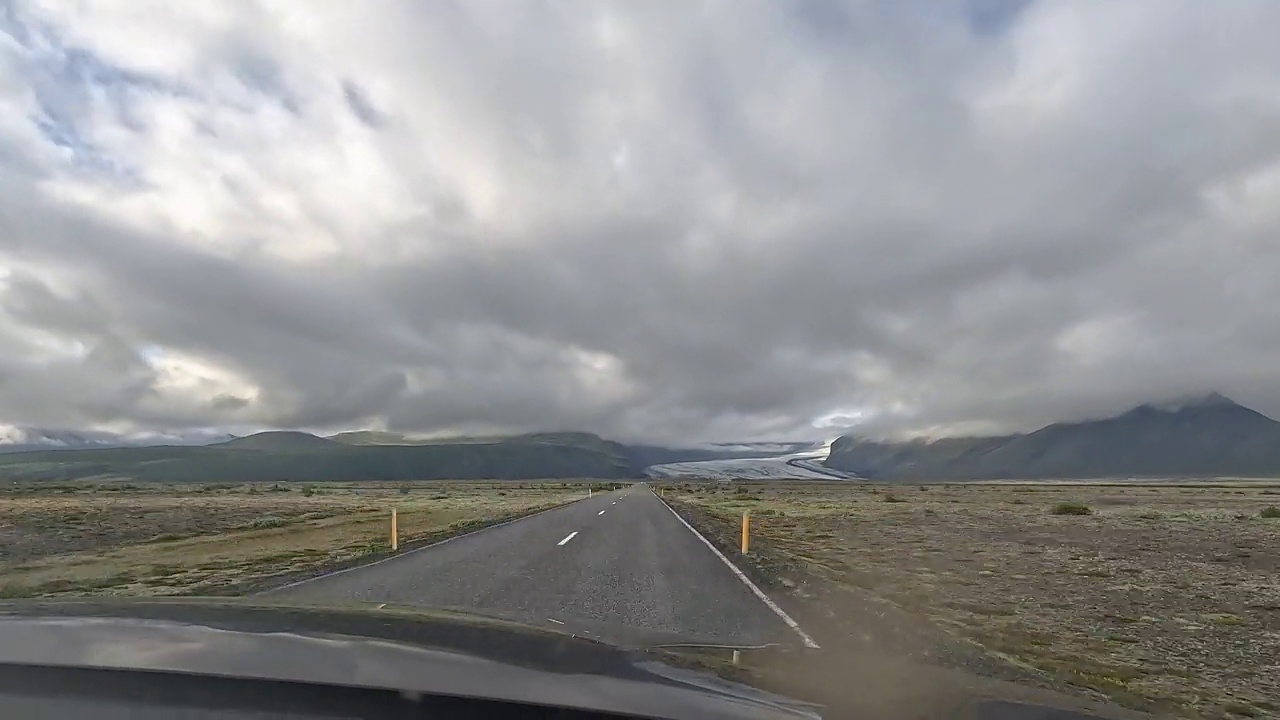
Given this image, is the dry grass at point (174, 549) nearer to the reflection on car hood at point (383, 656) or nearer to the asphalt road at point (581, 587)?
the asphalt road at point (581, 587)

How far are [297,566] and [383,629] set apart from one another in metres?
12.8

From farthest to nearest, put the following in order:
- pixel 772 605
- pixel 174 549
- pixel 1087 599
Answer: pixel 174 549
pixel 1087 599
pixel 772 605

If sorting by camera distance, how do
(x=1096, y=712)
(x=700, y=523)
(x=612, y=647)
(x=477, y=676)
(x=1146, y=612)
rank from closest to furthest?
(x=477, y=676), (x=1096, y=712), (x=612, y=647), (x=1146, y=612), (x=700, y=523)

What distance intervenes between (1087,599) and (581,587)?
28.7 feet

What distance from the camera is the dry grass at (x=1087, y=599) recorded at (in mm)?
7391

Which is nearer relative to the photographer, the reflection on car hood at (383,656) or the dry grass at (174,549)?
the reflection on car hood at (383,656)

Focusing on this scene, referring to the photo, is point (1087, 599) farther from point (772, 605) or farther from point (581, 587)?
point (581, 587)

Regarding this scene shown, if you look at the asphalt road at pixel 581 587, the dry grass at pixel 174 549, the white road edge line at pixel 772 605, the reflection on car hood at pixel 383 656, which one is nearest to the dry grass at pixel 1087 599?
the white road edge line at pixel 772 605

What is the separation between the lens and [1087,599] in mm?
12414

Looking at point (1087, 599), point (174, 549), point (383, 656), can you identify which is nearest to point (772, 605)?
point (1087, 599)

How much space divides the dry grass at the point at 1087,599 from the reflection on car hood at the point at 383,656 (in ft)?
17.2

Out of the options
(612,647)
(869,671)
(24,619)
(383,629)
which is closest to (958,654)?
(869,671)

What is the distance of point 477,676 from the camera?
280cm

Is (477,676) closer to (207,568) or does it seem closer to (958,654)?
(958,654)
